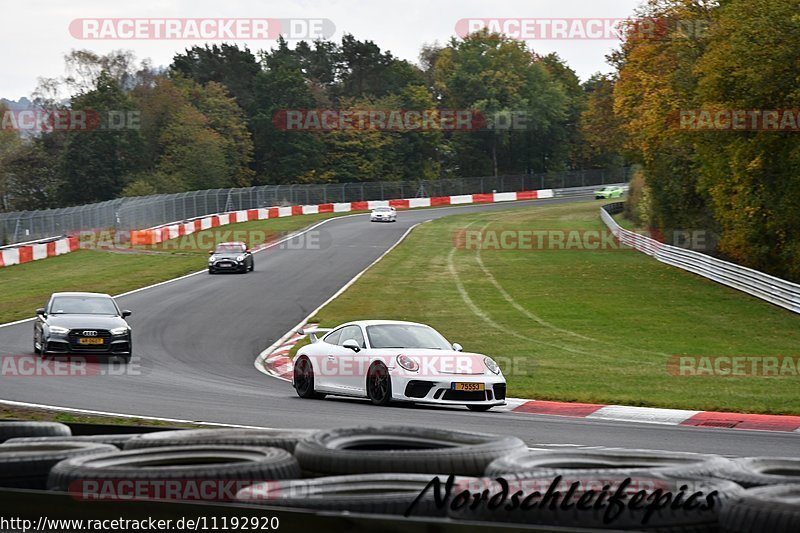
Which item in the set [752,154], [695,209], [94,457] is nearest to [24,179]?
[695,209]

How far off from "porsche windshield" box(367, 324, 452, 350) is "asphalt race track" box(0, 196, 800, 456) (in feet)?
3.39

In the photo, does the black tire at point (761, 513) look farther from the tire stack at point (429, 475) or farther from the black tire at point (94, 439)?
the black tire at point (94, 439)

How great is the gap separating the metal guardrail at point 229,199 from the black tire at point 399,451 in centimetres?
4747

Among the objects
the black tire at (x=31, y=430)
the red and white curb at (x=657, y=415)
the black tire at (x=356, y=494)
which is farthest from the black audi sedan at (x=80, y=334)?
the black tire at (x=356, y=494)

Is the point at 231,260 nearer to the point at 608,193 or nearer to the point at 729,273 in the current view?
the point at 729,273

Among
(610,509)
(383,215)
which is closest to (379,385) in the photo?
(610,509)

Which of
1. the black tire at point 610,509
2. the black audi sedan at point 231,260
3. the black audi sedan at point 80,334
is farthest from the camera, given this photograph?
the black audi sedan at point 231,260

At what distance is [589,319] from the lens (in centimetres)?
2928

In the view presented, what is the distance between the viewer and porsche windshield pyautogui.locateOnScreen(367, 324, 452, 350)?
1642cm

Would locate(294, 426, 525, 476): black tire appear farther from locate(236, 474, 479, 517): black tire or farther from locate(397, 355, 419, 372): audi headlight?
locate(397, 355, 419, 372): audi headlight

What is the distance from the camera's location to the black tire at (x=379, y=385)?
15.6 m

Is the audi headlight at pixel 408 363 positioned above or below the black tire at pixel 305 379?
above

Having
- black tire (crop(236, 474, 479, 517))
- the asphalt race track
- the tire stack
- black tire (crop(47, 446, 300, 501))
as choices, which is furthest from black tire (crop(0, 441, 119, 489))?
the asphalt race track

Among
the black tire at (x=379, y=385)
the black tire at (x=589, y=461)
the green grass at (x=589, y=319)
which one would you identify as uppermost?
the black tire at (x=589, y=461)
